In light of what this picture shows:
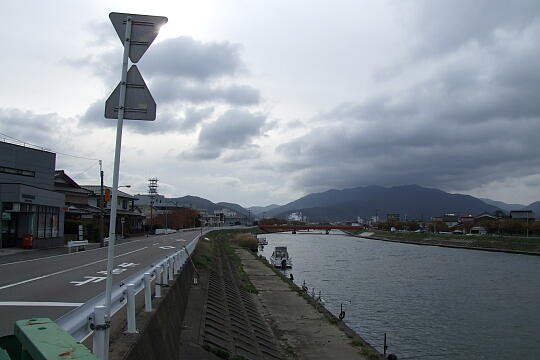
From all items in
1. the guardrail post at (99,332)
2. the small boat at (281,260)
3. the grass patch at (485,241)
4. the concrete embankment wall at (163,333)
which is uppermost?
the guardrail post at (99,332)

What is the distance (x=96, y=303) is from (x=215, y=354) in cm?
511

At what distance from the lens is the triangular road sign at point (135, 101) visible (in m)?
5.54

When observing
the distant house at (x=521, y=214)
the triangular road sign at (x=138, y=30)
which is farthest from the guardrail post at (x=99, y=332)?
the distant house at (x=521, y=214)

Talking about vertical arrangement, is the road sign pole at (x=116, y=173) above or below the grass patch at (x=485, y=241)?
above

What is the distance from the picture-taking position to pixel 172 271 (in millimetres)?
14719

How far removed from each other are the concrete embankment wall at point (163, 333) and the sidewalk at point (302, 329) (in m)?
5.52

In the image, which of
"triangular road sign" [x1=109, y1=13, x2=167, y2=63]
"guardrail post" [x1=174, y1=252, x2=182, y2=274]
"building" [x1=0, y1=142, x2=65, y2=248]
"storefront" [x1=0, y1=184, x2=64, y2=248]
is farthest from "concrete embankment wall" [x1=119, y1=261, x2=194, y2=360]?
"building" [x1=0, y1=142, x2=65, y2=248]

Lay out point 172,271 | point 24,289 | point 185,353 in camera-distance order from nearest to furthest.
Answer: point 185,353 < point 24,289 < point 172,271

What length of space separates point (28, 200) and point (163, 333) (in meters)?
25.4

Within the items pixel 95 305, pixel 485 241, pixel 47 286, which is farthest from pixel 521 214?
pixel 95 305

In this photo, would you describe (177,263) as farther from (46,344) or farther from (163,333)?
(46,344)

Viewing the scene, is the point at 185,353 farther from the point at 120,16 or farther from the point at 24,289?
the point at 120,16

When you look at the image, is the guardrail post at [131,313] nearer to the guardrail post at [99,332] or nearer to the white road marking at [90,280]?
the guardrail post at [99,332]

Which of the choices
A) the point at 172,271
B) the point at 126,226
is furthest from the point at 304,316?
the point at 126,226
